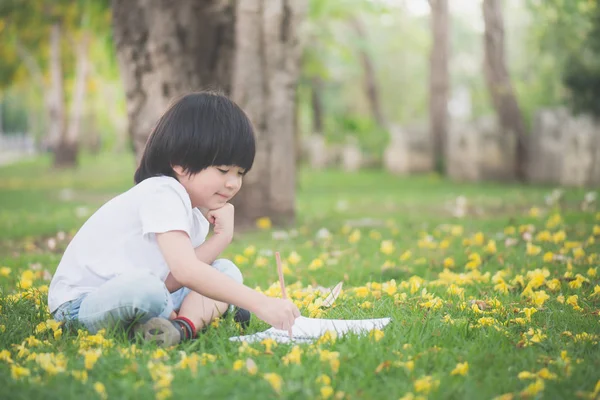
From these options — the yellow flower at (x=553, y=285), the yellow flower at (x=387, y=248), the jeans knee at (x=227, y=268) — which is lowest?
the yellow flower at (x=387, y=248)

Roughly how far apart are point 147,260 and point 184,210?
317 mm

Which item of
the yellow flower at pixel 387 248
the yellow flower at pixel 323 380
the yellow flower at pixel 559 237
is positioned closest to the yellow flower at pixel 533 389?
the yellow flower at pixel 323 380

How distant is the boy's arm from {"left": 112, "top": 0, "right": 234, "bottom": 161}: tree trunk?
4.45m

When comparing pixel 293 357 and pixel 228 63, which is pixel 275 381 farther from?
pixel 228 63

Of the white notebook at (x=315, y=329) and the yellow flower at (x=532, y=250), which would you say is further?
the yellow flower at (x=532, y=250)

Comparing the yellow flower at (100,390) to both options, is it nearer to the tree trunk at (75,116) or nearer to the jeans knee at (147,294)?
the jeans knee at (147,294)

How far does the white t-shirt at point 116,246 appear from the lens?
308 centimetres

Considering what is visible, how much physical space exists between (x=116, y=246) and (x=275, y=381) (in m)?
1.09

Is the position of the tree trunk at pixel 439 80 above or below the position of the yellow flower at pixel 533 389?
above

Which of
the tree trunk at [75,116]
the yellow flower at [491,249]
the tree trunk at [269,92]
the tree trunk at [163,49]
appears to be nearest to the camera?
the yellow flower at [491,249]

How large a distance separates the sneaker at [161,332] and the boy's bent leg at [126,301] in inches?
1.6

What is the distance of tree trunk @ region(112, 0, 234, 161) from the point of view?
729 cm

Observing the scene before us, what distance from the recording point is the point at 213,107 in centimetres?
309

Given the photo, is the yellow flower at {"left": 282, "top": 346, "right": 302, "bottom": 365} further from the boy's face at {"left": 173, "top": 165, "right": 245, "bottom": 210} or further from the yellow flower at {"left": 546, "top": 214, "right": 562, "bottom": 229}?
the yellow flower at {"left": 546, "top": 214, "right": 562, "bottom": 229}
